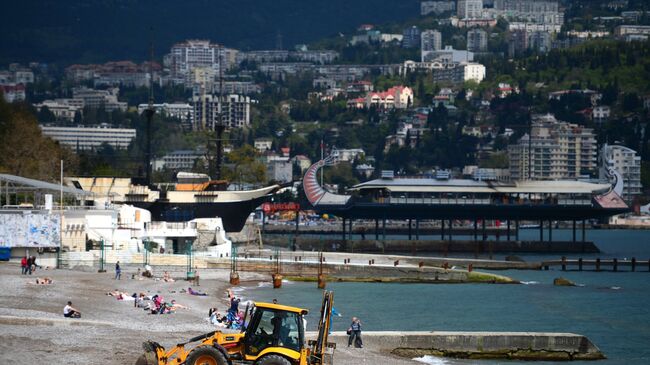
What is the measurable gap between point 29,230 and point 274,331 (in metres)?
38.2

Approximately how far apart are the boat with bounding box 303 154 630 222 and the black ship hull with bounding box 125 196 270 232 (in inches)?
389

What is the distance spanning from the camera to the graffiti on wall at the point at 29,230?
6606 centimetres

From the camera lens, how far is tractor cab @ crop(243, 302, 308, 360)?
30578mm

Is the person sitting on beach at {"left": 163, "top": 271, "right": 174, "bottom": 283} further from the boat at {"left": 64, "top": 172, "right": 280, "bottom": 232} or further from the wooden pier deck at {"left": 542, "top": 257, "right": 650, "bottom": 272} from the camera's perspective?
the wooden pier deck at {"left": 542, "top": 257, "right": 650, "bottom": 272}

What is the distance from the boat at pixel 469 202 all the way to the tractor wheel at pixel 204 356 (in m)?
84.6

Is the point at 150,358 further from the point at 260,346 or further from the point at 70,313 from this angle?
the point at 70,313

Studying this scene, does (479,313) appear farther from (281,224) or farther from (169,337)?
(281,224)

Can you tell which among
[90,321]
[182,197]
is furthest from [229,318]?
[182,197]

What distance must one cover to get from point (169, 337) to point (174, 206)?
64.3m

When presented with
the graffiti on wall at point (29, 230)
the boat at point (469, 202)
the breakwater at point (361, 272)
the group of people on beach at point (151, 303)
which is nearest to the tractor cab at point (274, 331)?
the group of people on beach at point (151, 303)

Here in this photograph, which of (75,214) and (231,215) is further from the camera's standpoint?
(231,215)

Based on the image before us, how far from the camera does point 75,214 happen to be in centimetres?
7188

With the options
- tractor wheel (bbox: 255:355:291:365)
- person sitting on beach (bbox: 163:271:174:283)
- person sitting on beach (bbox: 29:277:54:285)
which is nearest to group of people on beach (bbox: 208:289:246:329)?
person sitting on beach (bbox: 29:277:54:285)

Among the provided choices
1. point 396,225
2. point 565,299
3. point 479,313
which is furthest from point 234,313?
point 396,225
